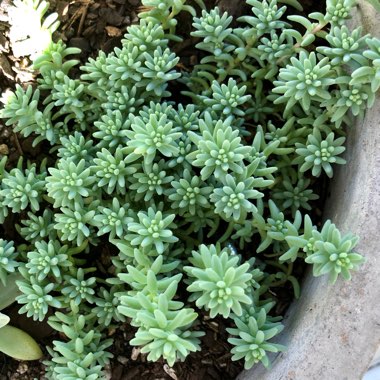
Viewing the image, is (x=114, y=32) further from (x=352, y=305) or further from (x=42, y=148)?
(x=352, y=305)

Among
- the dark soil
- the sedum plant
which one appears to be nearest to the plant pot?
the dark soil

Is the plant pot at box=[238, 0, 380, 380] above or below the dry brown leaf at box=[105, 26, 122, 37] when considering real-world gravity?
below

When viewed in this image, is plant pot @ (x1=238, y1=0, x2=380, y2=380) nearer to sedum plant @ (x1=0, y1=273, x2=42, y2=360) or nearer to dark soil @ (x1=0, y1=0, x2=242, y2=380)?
dark soil @ (x1=0, y1=0, x2=242, y2=380)

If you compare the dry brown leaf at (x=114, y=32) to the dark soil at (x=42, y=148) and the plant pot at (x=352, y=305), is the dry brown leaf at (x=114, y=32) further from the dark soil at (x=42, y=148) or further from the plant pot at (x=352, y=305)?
the plant pot at (x=352, y=305)

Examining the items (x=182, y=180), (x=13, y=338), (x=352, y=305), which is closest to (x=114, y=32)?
(x=182, y=180)

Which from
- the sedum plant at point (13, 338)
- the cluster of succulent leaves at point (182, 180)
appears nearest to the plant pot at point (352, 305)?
the cluster of succulent leaves at point (182, 180)

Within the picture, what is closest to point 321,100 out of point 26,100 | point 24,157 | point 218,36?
point 218,36

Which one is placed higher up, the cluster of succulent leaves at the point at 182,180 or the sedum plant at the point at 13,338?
the cluster of succulent leaves at the point at 182,180
